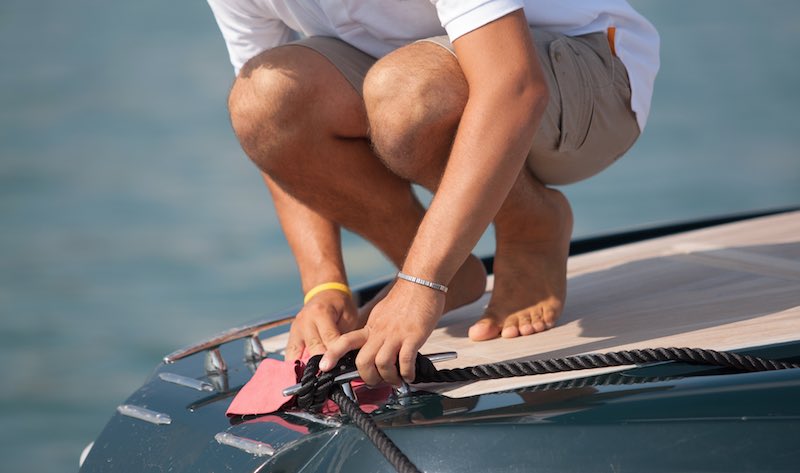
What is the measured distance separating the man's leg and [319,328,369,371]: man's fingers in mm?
488

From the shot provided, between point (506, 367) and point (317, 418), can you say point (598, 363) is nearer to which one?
point (506, 367)

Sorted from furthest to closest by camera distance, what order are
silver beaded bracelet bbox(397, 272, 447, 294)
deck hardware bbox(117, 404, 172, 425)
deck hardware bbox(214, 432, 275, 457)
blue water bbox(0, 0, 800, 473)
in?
blue water bbox(0, 0, 800, 473) < deck hardware bbox(117, 404, 172, 425) < silver beaded bracelet bbox(397, 272, 447, 294) < deck hardware bbox(214, 432, 275, 457)

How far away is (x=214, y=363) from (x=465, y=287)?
0.48 metres

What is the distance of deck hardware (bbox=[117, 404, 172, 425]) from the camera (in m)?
1.58

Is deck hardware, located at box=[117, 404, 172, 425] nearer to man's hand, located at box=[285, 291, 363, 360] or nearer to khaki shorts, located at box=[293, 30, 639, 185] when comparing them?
man's hand, located at box=[285, 291, 363, 360]

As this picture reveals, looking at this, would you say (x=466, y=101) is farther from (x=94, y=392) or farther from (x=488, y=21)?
(x=94, y=392)

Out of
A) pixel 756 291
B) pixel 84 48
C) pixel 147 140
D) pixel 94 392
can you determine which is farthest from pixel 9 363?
pixel 84 48

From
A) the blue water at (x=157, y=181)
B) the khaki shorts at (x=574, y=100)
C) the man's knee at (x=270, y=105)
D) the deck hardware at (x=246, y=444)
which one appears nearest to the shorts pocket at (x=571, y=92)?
the khaki shorts at (x=574, y=100)

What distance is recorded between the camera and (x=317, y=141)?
5.97 ft

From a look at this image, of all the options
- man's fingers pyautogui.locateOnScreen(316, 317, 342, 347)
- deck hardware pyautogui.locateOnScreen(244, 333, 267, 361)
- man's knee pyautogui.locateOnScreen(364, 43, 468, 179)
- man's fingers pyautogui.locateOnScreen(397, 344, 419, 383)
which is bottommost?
deck hardware pyautogui.locateOnScreen(244, 333, 267, 361)

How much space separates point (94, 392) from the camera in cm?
516

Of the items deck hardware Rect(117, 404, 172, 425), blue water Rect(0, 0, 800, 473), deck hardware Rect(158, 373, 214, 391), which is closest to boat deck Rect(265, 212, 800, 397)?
deck hardware Rect(158, 373, 214, 391)

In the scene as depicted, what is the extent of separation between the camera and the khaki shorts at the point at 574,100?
180cm

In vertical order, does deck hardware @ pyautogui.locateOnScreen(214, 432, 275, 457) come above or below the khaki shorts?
below
